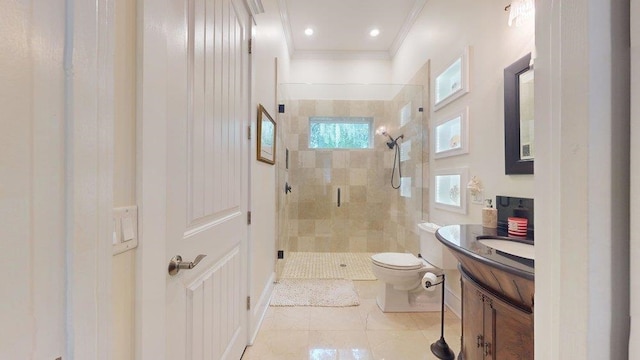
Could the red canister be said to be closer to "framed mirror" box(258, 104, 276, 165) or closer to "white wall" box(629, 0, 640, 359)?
"white wall" box(629, 0, 640, 359)

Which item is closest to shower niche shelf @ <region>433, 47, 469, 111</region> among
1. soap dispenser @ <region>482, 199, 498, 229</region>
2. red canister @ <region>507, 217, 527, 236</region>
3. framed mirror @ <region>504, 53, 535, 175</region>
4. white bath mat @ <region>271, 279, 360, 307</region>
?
framed mirror @ <region>504, 53, 535, 175</region>

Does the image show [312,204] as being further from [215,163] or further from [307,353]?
[215,163]

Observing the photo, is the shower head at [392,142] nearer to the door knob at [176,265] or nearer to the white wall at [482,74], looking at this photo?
the white wall at [482,74]

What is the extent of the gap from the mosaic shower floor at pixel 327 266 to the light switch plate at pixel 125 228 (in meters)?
2.45

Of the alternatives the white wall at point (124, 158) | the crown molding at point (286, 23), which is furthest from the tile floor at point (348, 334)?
the crown molding at point (286, 23)

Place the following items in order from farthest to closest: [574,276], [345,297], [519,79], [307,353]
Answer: [345,297], [307,353], [519,79], [574,276]

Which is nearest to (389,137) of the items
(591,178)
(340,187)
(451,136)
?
(340,187)

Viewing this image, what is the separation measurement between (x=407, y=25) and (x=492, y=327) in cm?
333

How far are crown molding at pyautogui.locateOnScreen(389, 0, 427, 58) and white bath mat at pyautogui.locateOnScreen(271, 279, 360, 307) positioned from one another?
3.17 metres

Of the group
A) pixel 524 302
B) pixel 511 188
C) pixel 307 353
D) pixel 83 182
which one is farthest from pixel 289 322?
pixel 83 182

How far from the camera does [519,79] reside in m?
1.48

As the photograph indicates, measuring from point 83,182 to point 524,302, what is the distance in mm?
1275

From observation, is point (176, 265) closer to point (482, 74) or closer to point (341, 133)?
point (482, 74)

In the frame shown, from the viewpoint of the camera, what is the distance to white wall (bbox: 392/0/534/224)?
1543 mm
